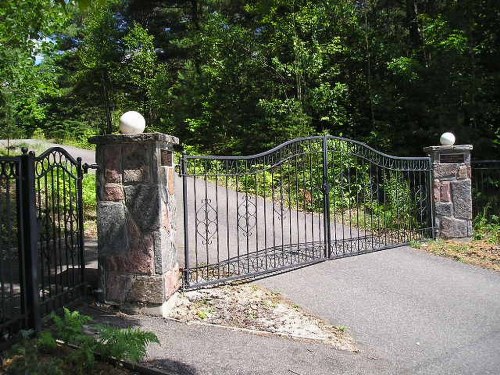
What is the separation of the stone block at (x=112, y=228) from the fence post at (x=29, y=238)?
2.81 ft

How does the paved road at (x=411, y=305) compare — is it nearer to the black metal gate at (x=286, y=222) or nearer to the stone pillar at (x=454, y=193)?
the black metal gate at (x=286, y=222)

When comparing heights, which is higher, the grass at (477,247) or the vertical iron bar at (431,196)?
the vertical iron bar at (431,196)

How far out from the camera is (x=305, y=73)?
1403cm

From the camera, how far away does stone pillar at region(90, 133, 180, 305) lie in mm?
4398

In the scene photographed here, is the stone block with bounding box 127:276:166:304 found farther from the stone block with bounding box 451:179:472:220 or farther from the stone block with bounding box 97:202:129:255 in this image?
the stone block with bounding box 451:179:472:220

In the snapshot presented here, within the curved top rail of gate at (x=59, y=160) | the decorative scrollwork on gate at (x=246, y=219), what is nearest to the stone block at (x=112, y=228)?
the curved top rail of gate at (x=59, y=160)

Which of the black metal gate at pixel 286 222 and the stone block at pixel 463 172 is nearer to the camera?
the black metal gate at pixel 286 222

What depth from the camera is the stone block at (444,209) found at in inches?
319

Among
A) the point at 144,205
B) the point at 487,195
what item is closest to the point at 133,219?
the point at 144,205

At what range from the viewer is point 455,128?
11484 mm

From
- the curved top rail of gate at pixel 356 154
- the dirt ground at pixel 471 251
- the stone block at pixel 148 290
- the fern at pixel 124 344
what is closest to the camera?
the fern at pixel 124 344

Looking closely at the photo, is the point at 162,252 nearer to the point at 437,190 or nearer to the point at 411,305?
the point at 411,305

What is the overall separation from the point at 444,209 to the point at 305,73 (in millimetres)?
7259

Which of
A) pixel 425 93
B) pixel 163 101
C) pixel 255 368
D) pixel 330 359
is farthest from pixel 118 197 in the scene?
pixel 163 101
